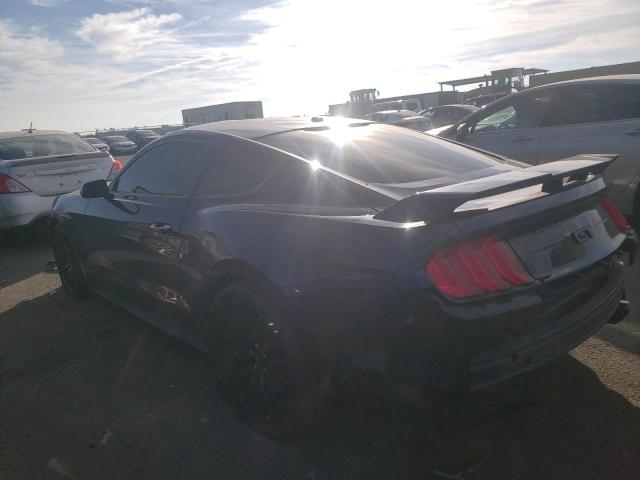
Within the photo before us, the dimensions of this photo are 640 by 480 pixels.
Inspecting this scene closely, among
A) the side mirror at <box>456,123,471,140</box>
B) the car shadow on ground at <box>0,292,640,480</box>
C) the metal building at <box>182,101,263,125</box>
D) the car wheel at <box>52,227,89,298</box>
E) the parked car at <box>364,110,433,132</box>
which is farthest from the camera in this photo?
the metal building at <box>182,101,263,125</box>

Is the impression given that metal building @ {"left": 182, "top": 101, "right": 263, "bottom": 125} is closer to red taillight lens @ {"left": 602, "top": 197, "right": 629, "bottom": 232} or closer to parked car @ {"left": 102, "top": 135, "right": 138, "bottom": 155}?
parked car @ {"left": 102, "top": 135, "right": 138, "bottom": 155}

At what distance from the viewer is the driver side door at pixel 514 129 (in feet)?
19.4

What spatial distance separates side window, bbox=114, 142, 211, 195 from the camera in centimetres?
330

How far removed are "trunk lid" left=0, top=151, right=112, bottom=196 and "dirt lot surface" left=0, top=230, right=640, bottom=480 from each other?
3.62 m

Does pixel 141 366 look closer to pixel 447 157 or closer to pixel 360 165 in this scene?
pixel 360 165

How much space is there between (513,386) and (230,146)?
198 cm

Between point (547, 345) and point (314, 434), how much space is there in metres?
1.18

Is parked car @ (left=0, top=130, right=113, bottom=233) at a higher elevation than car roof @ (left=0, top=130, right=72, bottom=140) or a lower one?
lower

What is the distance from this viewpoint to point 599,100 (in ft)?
17.9

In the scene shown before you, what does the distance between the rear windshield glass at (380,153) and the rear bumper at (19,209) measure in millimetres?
4867

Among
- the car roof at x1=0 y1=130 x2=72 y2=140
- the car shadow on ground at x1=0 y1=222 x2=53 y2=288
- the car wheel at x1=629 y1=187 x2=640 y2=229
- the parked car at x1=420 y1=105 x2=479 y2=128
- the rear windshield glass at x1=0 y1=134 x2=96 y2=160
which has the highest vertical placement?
the car roof at x1=0 y1=130 x2=72 y2=140

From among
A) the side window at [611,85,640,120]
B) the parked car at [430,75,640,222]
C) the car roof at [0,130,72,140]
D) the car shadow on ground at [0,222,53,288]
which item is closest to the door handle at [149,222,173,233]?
the car shadow on ground at [0,222,53,288]

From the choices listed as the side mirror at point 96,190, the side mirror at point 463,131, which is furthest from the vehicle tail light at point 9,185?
the side mirror at point 463,131

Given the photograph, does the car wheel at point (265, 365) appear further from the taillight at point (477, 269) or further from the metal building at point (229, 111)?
the metal building at point (229, 111)
